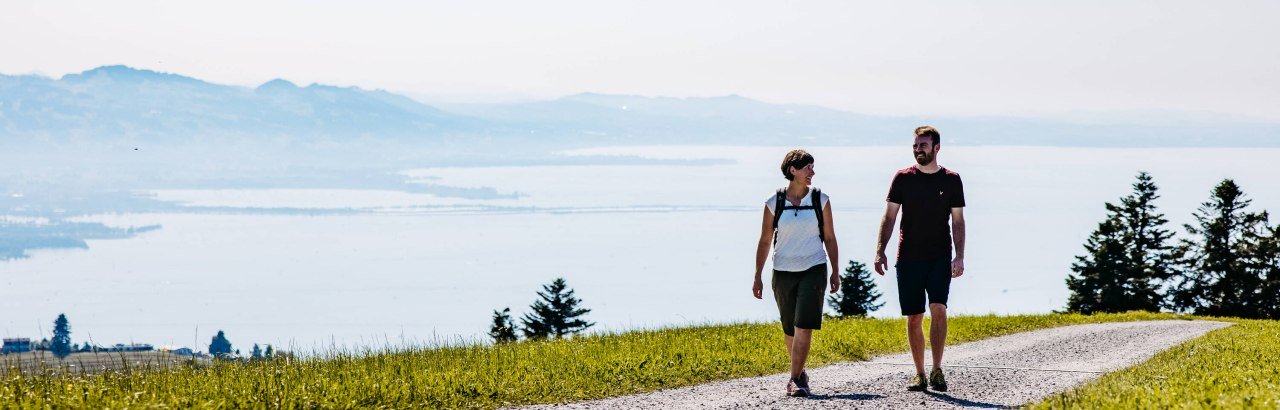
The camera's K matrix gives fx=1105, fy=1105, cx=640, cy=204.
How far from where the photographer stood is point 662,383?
1150 cm

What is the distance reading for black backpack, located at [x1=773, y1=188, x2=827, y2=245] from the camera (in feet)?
31.4

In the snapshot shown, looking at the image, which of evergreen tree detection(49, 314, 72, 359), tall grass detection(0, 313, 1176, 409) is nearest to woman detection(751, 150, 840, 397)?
tall grass detection(0, 313, 1176, 409)

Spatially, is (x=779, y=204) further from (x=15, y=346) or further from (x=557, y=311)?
(x=557, y=311)

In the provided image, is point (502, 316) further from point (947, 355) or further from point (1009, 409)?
point (1009, 409)

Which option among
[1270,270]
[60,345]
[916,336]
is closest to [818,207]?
[916,336]

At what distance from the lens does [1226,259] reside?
62062 millimetres

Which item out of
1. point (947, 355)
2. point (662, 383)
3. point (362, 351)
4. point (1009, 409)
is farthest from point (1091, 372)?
point (362, 351)

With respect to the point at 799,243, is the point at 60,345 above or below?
below

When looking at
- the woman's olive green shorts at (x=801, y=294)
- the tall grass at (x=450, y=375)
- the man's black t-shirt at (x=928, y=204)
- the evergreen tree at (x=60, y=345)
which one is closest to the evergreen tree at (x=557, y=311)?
the evergreen tree at (x=60, y=345)

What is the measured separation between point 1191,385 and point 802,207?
→ 357cm

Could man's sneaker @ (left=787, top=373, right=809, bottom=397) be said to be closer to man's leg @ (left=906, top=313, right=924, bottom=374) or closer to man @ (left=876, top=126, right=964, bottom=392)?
man's leg @ (left=906, top=313, right=924, bottom=374)

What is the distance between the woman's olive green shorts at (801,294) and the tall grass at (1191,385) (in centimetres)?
207

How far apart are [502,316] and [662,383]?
169 ft

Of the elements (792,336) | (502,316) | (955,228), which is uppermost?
(955,228)
